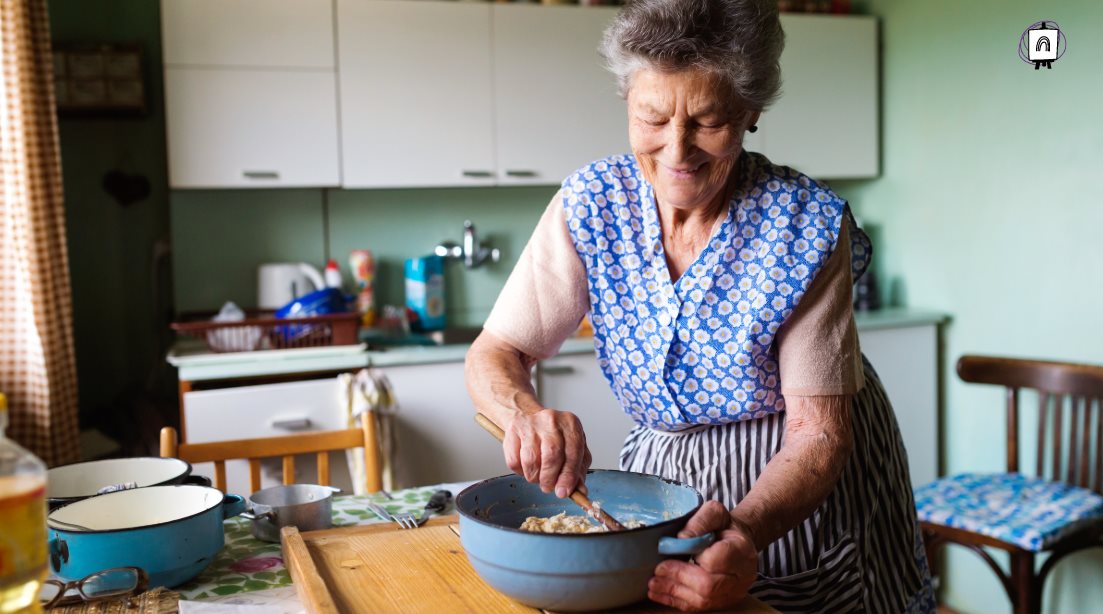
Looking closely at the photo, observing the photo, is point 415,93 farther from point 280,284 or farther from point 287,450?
point 287,450

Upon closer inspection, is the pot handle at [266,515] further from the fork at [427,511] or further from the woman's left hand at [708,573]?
Result: the woman's left hand at [708,573]

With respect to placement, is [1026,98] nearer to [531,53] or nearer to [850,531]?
[531,53]

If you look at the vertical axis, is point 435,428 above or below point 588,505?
below

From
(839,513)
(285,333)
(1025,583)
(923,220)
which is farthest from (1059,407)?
(285,333)

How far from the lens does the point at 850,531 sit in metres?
1.30

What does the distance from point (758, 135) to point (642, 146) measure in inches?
91.9

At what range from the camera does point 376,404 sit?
2689 mm

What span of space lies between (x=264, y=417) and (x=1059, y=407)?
2141 mm

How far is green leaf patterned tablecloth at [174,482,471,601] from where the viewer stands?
115 cm

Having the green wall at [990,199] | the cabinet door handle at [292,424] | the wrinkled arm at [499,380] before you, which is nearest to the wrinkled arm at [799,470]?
the wrinkled arm at [499,380]

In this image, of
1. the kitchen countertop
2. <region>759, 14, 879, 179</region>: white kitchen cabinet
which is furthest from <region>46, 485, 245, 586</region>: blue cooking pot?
<region>759, 14, 879, 179</region>: white kitchen cabinet

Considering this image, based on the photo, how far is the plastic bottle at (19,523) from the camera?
0.70 metres

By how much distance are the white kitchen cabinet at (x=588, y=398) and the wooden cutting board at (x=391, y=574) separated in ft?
5.33

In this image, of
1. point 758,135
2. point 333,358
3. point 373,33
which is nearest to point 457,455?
point 333,358
